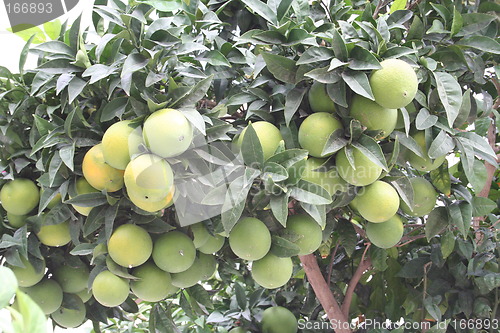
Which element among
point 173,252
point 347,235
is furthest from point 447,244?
point 173,252

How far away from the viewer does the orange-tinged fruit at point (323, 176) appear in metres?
0.79

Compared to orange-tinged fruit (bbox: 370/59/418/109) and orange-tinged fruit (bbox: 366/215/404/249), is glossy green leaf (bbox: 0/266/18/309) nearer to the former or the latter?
orange-tinged fruit (bbox: 370/59/418/109)

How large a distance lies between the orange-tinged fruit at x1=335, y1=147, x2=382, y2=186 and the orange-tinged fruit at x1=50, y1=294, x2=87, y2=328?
57 cm

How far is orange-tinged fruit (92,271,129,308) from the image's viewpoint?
0.83 metres


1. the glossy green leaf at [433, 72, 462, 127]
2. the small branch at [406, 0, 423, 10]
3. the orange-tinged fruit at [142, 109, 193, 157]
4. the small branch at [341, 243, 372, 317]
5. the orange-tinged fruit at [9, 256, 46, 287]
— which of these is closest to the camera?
the orange-tinged fruit at [142, 109, 193, 157]

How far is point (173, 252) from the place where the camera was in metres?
0.85

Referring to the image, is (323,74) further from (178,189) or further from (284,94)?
(178,189)

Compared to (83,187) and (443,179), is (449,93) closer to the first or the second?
(443,179)

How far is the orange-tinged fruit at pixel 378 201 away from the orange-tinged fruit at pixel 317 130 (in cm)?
9

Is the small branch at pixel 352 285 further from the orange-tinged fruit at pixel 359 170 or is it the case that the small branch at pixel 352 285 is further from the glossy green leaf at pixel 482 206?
the orange-tinged fruit at pixel 359 170

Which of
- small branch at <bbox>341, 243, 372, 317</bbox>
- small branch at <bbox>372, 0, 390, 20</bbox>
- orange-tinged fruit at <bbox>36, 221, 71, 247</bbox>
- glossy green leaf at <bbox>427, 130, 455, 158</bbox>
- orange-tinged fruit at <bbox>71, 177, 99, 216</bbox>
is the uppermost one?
small branch at <bbox>372, 0, 390, 20</bbox>

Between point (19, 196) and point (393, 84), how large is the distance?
641 mm

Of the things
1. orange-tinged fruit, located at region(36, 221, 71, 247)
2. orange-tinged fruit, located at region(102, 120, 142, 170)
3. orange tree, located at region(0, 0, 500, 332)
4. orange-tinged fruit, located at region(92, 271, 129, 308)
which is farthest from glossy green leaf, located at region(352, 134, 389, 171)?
orange-tinged fruit, located at region(36, 221, 71, 247)

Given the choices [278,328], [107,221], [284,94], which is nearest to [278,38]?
[284,94]
